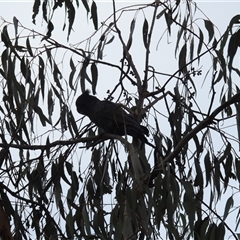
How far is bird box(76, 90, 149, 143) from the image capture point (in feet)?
11.4

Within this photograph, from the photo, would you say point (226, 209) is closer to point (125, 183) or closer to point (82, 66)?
point (125, 183)

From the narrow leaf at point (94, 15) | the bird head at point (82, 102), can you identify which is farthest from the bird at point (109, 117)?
the narrow leaf at point (94, 15)

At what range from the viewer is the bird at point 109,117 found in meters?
3.48

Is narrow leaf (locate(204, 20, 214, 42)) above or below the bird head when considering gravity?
below

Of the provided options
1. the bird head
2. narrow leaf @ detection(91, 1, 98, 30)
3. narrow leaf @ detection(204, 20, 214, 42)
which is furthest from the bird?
narrow leaf @ detection(204, 20, 214, 42)

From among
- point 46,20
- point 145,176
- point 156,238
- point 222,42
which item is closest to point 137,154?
point 145,176

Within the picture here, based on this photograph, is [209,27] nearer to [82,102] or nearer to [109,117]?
[109,117]

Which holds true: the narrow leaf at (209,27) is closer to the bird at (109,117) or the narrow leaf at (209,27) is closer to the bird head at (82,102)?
the bird at (109,117)

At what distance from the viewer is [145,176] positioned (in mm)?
2879

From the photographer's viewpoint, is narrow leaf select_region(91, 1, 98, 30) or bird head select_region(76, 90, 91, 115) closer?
narrow leaf select_region(91, 1, 98, 30)

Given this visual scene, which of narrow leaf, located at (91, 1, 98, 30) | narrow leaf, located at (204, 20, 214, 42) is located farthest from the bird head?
narrow leaf, located at (204, 20, 214, 42)

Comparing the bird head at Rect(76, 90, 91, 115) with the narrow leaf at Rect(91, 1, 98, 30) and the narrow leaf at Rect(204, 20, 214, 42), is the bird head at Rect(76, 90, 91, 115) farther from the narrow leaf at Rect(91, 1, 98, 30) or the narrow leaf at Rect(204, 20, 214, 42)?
the narrow leaf at Rect(204, 20, 214, 42)

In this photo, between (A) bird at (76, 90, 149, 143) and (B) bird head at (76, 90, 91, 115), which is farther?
(B) bird head at (76, 90, 91, 115)

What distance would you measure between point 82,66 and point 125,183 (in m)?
0.64
